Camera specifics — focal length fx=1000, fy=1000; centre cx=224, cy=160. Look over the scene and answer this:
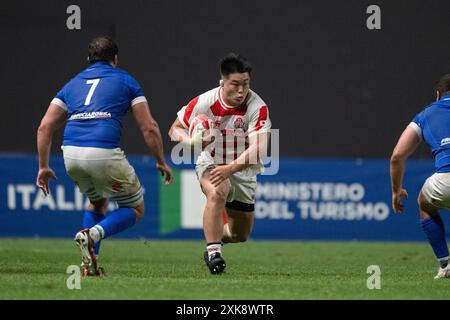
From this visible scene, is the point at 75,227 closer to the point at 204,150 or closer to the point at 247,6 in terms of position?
the point at 247,6

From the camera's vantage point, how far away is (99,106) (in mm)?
8836

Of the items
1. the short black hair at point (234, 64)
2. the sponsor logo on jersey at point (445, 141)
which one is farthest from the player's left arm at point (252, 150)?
the sponsor logo on jersey at point (445, 141)

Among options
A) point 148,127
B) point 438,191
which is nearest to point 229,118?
point 148,127

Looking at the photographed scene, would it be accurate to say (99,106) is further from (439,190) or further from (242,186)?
(439,190)

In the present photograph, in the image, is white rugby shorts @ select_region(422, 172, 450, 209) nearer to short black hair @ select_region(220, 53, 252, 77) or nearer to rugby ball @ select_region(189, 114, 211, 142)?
short black hair @ select_region(220, 53, 252, 77)

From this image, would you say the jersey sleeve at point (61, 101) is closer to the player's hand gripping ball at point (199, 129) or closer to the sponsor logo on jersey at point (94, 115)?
the sponsor logo on jersey at point (94, 115)

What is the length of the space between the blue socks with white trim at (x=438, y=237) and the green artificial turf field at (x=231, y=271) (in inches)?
9.3

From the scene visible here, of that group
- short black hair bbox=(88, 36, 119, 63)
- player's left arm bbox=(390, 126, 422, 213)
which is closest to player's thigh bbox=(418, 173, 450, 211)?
player's left arm bbox=(390, 126, 422, 213)

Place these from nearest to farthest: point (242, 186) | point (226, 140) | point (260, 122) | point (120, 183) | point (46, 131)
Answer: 1. point (120, 183)
2. point (46, 131)
3. point (260, 122)
4. point (226, 140)
5. point (242, 186)

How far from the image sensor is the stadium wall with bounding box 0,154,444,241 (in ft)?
53.9

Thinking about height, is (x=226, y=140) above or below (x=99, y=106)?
below

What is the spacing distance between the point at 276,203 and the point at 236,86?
23.9ft

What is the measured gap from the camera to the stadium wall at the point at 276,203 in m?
16.4
